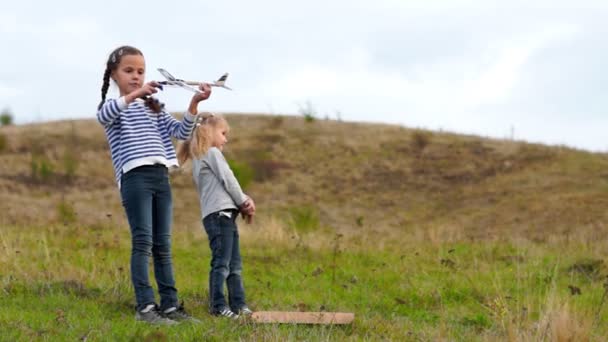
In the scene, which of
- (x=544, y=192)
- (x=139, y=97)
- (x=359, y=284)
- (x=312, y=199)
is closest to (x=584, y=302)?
(x=359, y=284)

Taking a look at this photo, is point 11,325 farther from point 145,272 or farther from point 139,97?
point 139,97

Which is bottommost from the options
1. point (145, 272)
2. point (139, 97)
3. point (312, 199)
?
point (312, 199)

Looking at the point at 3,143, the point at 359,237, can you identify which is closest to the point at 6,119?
the point at 3,143

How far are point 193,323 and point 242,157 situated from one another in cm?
2468

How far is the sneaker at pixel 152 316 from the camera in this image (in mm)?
5344

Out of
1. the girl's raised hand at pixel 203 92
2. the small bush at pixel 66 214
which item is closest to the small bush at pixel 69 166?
the small bush at pixel 66 214

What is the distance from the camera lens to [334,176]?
2933 cm

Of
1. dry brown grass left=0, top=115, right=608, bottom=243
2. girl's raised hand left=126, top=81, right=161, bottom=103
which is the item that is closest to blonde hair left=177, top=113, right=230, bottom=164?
girl's raised hand left=126, top=81, right=161, bottom=103

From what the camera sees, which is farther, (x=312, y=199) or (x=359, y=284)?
(x=312, y=199)

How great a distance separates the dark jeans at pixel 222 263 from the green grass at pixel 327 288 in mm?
201

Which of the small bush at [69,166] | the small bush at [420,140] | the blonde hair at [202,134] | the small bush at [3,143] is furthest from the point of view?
the small bush at [420,140]

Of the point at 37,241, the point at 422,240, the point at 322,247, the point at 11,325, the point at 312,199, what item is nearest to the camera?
the point at 11,325

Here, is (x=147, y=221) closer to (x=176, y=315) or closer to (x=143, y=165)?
(x=143, y=165)

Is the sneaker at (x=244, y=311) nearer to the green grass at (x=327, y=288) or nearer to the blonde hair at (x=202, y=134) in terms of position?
the green grass at (x=327, y=288)
